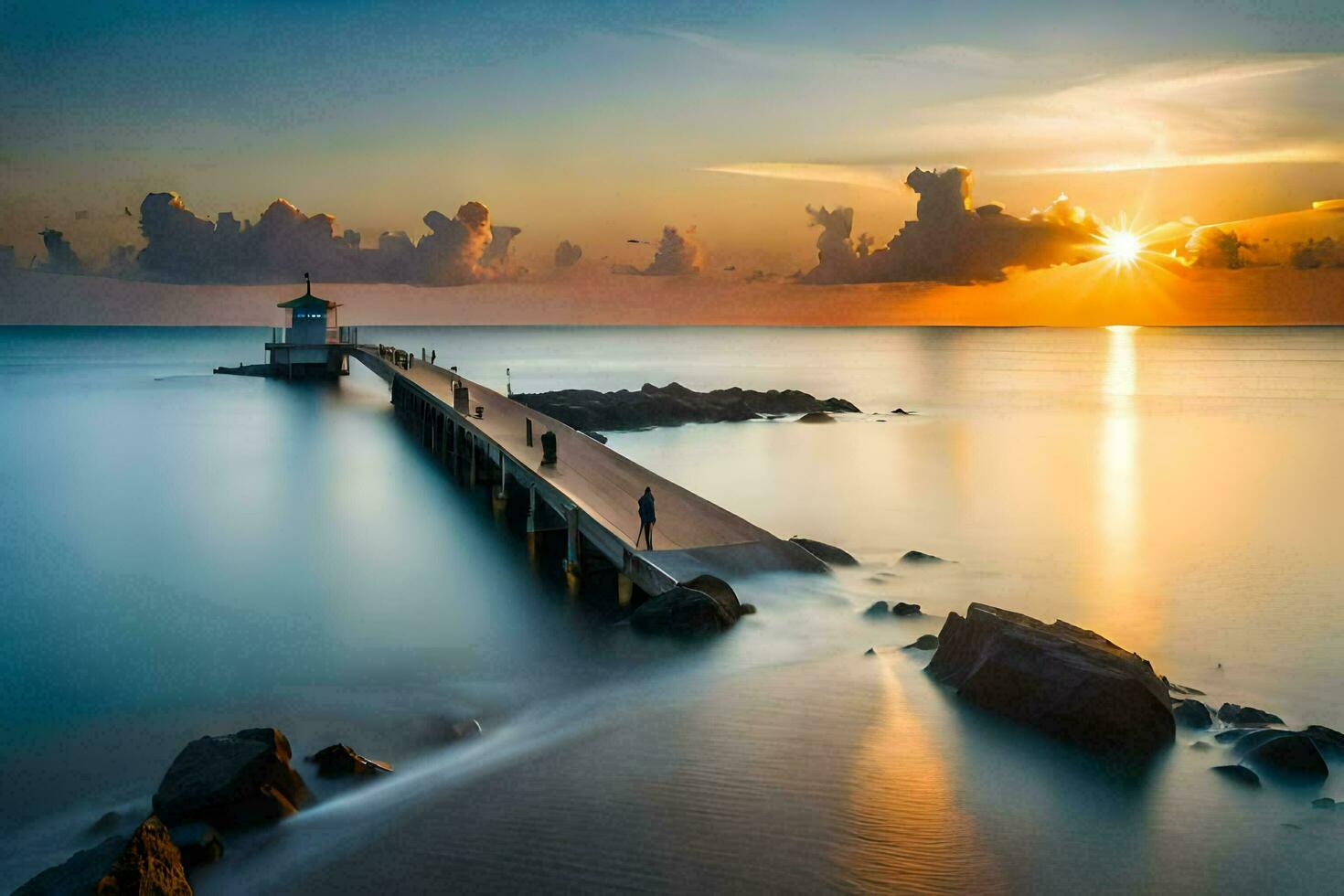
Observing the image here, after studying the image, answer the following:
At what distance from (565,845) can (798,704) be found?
14.2 ft

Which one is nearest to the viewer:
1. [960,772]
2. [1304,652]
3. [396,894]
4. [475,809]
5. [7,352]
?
[396,894]

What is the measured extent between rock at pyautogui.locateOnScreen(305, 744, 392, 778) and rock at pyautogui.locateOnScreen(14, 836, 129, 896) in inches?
125

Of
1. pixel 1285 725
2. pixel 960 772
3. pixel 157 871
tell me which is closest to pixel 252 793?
pixel 157 871

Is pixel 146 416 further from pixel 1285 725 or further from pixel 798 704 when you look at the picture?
pixel 1285 725

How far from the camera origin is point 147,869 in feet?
25.5

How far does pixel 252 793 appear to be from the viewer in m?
10.0

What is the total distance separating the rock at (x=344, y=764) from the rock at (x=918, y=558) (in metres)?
13.6

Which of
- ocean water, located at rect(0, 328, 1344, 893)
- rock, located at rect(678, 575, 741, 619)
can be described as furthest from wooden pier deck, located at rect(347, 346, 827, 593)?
ocean water, located at rect(0, 328, 1344, 893)

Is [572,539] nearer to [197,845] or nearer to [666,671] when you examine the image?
[666,671]

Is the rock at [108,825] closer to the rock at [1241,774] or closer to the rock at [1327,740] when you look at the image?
the rock at [1241,774]

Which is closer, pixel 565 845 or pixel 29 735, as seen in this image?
pixel 565 845

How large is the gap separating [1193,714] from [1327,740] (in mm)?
1354

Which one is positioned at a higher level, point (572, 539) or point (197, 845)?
point (572, 539)

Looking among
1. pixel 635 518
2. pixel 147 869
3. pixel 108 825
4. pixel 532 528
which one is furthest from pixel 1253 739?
pixel 532 528
